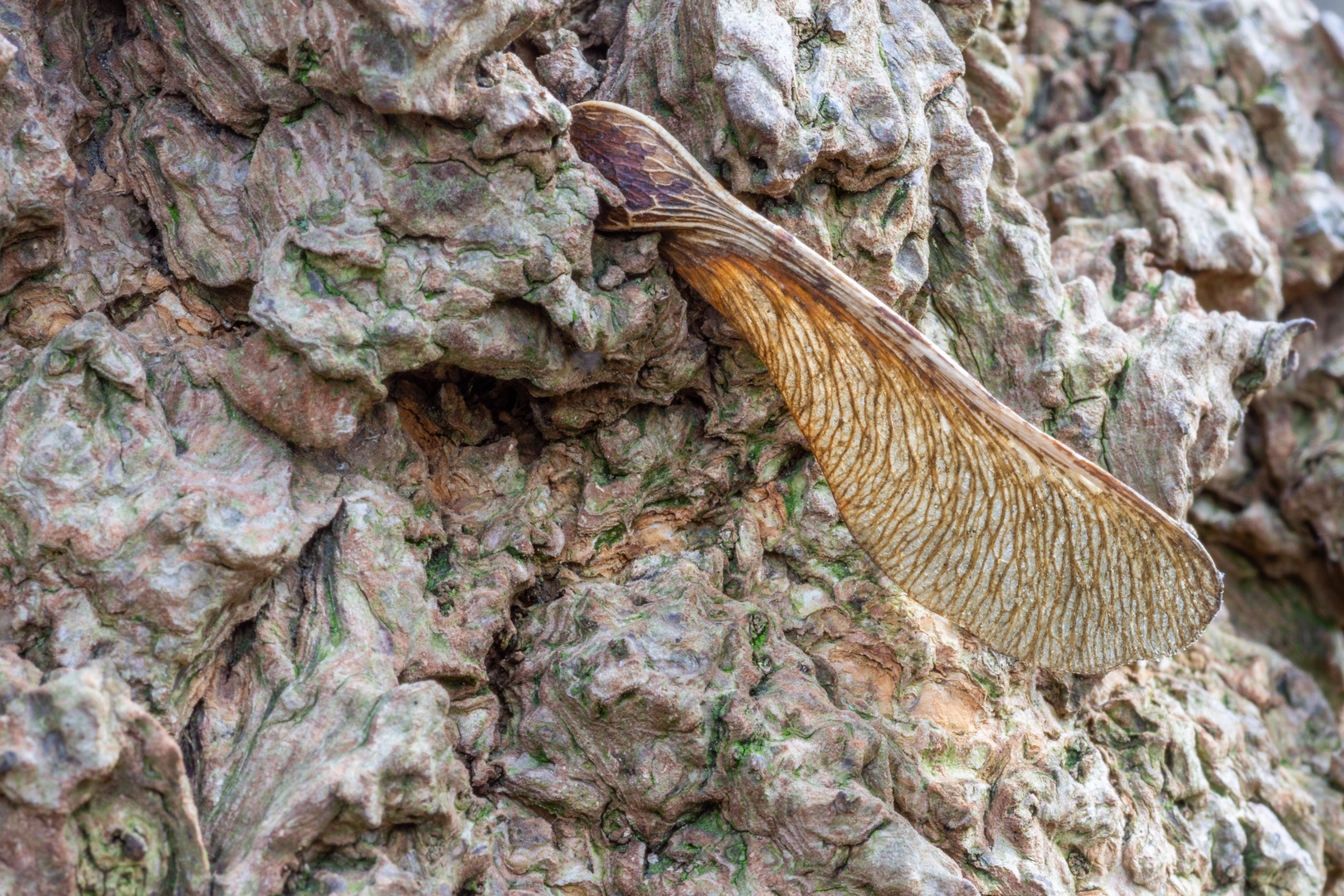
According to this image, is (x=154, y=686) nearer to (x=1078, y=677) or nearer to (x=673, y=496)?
(x=673, y=496)

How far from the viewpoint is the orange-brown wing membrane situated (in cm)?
189

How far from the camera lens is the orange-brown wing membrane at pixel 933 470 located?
1889 mm

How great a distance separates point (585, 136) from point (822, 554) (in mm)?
969

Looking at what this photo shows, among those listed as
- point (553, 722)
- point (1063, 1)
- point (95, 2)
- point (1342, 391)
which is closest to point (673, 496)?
point (553, 722)

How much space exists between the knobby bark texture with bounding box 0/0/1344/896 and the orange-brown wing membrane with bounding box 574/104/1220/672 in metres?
0.12

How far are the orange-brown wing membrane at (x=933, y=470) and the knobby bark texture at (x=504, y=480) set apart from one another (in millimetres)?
118

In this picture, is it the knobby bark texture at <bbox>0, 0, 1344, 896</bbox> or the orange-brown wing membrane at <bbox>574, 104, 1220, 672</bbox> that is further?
the orange-brown wing membrane at <bbox>574, 104, 1220, 672</bbox>

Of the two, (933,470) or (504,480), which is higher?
(933,470)

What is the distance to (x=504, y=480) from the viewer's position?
2121 millimetres

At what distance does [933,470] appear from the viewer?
1.99 meters

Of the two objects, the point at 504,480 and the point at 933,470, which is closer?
the point at 933,470

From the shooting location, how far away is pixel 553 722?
190 cm

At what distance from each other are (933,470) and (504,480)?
864 millimetres

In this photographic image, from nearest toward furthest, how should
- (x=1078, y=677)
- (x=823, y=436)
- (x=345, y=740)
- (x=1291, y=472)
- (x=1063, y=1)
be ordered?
(x=345, y=740)
(x=823, y=436)
(x=1078, y=677)
(x=1291, y=472)
(x=1063, y=1)
